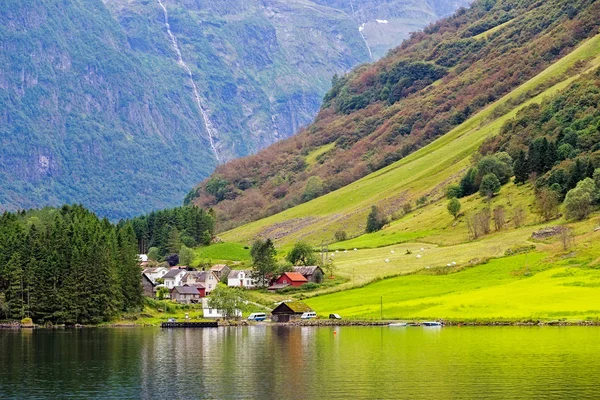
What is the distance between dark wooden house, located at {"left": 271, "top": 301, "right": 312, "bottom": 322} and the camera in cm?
17188

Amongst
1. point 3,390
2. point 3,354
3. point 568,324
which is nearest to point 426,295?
point 568,324

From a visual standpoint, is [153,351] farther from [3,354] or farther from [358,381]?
[358,381]

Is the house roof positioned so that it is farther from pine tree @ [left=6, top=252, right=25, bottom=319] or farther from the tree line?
pine tree @ [left=6, top=252, right=25, bottom=319]

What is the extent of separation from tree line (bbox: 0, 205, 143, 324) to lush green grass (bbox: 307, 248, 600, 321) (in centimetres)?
3447

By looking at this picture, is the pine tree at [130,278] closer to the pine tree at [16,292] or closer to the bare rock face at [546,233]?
the pine tree at [16,292]

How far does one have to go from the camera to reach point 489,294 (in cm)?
16250

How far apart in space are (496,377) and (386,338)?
1515 inches

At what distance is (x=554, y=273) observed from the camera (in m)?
167

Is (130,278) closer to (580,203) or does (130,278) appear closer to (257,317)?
(257,317)

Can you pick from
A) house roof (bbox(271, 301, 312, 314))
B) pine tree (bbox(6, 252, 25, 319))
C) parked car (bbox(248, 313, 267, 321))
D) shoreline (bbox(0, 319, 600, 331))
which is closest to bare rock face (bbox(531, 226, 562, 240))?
house roof (bbox(271, 301, 312, 314))

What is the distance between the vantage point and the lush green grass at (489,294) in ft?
489

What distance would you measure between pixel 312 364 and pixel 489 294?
62.5 m

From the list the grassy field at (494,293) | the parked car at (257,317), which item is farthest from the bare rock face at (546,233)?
the parked car at (257,317)

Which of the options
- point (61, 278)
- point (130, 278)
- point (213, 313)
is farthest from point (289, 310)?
point (61, 278)
